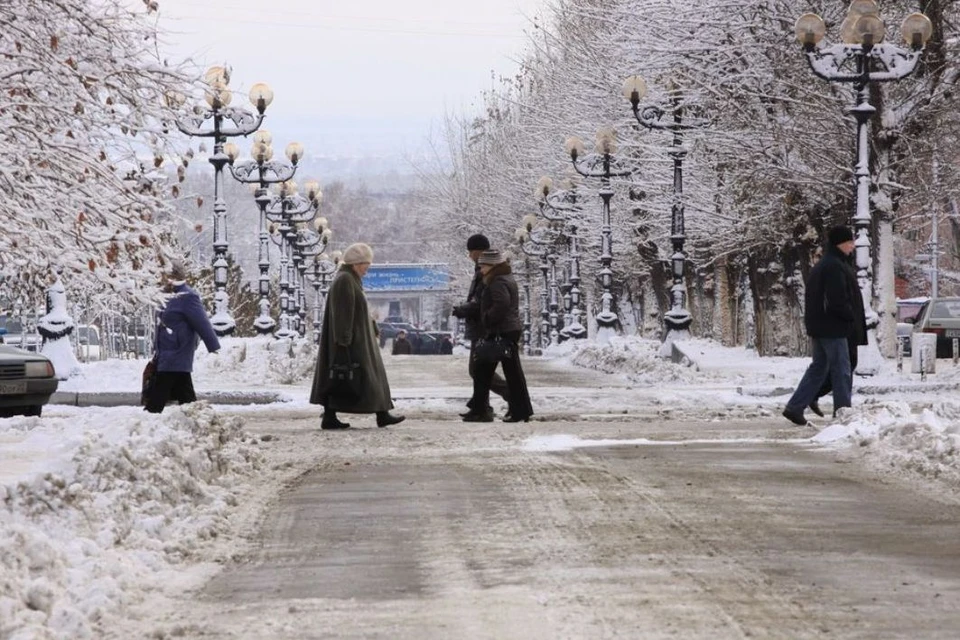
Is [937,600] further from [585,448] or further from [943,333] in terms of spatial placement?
[943,333]

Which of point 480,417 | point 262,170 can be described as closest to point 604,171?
point 262,170

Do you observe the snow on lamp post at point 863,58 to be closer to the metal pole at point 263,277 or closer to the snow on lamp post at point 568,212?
the metal pole at point 263,277

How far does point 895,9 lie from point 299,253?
47.2 metres

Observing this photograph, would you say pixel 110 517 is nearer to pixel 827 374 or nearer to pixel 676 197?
pixel 827 374

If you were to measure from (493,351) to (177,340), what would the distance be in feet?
11.1

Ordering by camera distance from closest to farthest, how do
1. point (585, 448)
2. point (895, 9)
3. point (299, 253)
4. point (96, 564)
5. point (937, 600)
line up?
point (937, 600) < point (96, 564) < point (585, 448) < point (895, 9) < point (299, 253)

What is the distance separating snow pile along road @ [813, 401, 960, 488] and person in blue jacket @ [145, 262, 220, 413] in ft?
18.2

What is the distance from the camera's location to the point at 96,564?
24.0ft

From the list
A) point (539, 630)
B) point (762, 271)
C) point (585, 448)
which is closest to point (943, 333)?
point (762, 271)

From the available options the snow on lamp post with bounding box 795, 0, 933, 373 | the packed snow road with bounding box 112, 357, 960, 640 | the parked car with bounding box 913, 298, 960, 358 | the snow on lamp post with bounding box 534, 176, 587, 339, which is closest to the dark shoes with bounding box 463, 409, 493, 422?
the packed snow road with bounding box 112, 357, 960, 640

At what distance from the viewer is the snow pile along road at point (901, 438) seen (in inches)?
472

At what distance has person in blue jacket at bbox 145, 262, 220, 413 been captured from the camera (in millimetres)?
16123

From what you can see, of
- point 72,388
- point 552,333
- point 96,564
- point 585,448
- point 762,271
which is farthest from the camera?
point 552,333

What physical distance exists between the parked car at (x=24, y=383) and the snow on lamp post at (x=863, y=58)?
11070mm
